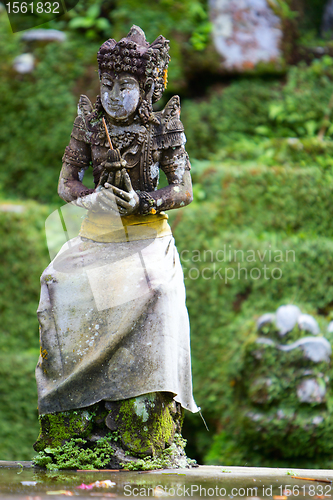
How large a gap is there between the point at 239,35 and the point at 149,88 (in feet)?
23.0

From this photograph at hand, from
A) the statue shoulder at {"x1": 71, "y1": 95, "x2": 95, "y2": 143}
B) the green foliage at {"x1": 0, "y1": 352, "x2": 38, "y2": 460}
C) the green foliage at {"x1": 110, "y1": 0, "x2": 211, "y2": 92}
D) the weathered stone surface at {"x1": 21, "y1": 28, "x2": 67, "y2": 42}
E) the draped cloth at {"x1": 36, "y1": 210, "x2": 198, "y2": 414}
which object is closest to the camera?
the draped cloth at {"x1": 36, "y1": 210, "x2": 198, "y2": 414}

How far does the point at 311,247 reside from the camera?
8922 millimetres

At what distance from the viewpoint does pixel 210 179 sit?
9750 millimetres

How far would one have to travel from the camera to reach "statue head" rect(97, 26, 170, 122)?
4973mm

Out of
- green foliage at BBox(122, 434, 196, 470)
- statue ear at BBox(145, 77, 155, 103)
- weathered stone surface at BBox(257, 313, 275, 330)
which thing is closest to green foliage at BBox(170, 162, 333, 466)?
weathered stone surface at BBox(257, 313, 275, 330)

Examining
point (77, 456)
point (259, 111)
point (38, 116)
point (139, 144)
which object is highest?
point (139, 144)

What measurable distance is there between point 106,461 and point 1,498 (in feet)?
4.08

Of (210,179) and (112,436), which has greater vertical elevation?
(112,436)

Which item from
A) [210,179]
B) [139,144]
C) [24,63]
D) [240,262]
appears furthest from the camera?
[24,63]

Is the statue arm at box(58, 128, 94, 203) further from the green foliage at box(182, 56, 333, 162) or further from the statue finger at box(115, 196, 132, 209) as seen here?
the green foliage at box(182, 56, 333, 162)

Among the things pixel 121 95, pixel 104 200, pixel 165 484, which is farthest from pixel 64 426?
pixel 121 95

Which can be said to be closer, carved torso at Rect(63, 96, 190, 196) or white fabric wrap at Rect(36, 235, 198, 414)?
white fabric wrap at Rect(36, 235, 198, 414)

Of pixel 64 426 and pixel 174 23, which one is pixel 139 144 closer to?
pixel 64 426

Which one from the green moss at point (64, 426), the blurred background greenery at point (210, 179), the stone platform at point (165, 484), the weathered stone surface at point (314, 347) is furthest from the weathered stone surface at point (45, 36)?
the stone platform at point (165, 484)
